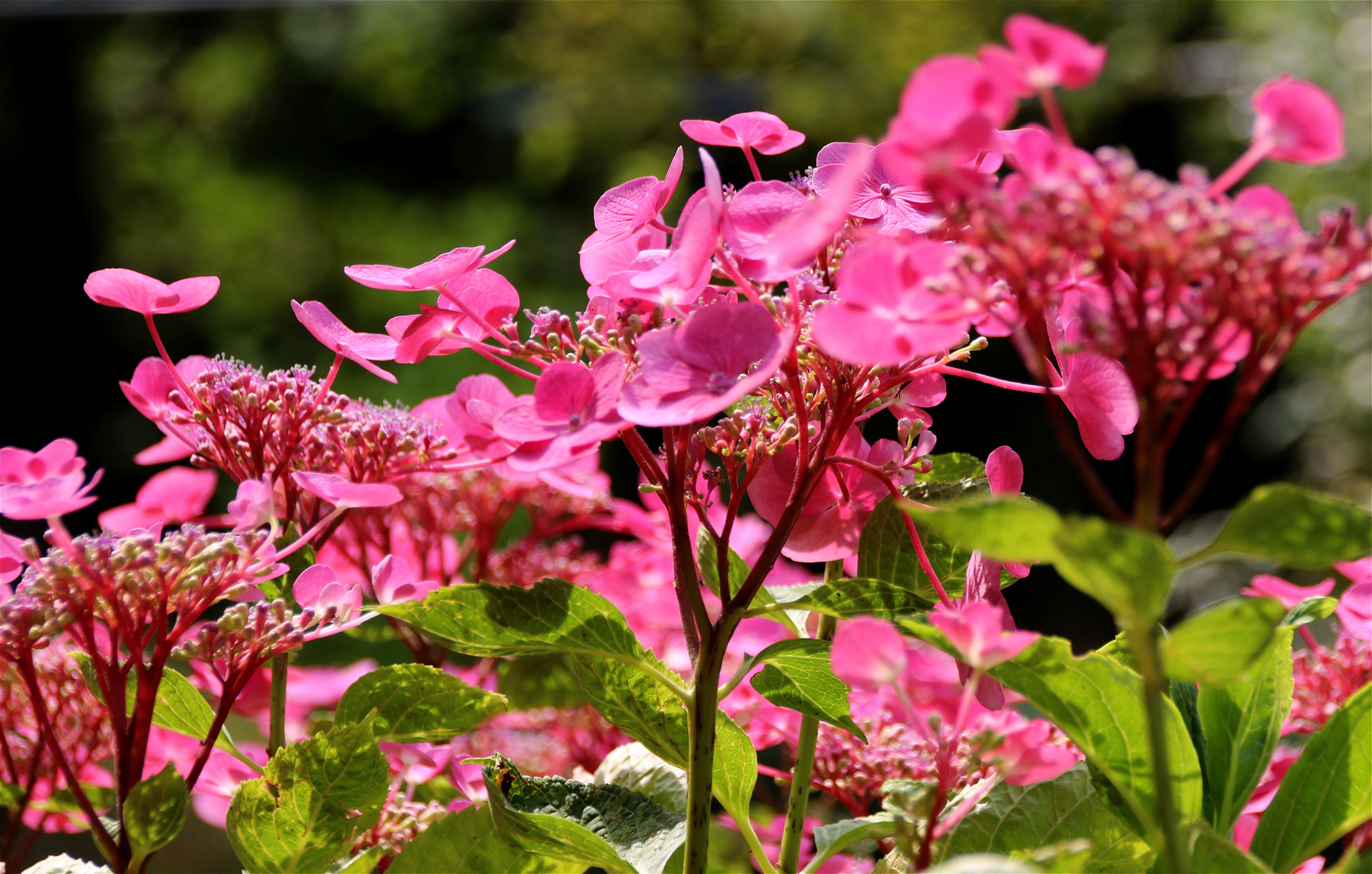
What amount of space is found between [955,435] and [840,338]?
4.47 m

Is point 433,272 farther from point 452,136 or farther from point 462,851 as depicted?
point 452,136

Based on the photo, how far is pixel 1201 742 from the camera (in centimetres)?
42

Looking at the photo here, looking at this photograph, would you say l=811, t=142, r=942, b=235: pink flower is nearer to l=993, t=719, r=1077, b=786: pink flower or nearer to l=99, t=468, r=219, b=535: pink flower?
l=993, t=719, r=1077, b=786: pink flower

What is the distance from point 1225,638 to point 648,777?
32 cm

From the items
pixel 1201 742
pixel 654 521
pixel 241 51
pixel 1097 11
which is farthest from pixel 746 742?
pixel 241 51

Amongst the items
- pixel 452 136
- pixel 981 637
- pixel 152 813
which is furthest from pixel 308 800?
pixel 452 136

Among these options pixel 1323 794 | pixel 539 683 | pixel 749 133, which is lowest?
pixel 539 683

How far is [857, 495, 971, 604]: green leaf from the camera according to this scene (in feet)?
1.45

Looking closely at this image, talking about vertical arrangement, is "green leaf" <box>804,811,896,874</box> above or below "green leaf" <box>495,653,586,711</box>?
above

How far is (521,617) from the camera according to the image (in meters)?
0.40

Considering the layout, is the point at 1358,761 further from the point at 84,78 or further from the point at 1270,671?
the point at 84,78

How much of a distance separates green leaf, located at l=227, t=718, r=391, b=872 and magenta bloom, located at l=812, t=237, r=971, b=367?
255mm

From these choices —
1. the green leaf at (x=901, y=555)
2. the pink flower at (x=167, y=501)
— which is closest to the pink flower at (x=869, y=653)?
the green leaf at (x=901, y=555)

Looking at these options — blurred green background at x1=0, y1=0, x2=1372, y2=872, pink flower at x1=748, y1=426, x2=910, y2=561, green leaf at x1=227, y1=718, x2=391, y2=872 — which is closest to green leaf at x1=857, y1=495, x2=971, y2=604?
pink flower at x1=748, y1=426, x2=910, y2=561
